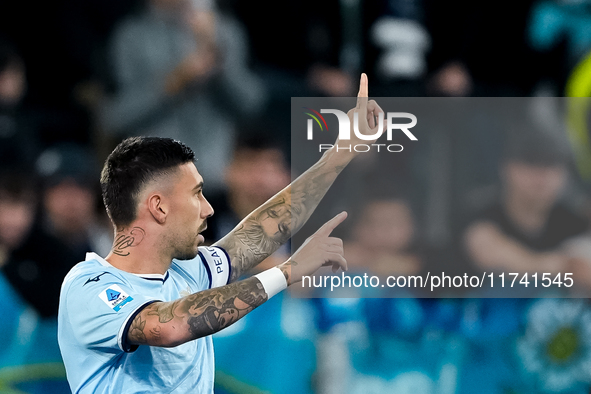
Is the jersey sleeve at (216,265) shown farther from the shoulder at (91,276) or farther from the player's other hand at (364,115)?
the player's other hand at (364,115)

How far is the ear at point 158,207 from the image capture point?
7.89 feet

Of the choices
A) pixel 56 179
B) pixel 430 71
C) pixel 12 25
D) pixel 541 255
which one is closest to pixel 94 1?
pixel 12 25

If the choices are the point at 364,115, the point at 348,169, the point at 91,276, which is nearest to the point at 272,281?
the point at 91,276

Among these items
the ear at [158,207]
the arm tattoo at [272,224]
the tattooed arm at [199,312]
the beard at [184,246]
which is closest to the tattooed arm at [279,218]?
the arm tattoo at [272,224]

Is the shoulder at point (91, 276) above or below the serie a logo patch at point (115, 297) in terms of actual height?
above

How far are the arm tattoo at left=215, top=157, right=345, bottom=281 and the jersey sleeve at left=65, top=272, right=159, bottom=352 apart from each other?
2.37ft

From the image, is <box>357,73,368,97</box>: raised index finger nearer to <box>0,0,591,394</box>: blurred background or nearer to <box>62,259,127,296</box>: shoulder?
<box>0,0,591,394</box>: blurred background

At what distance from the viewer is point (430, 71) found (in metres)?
4.26

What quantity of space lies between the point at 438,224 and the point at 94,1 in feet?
9.57

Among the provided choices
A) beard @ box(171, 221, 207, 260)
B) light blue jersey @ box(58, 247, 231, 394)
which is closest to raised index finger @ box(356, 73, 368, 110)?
beard @ box(171, 221, 207, 260)

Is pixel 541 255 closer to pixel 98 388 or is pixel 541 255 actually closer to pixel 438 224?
pixel 438 224

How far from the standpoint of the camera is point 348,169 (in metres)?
4.02

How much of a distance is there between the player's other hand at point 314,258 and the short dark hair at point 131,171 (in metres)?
0.65

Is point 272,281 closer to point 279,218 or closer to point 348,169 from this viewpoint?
point 279,218
